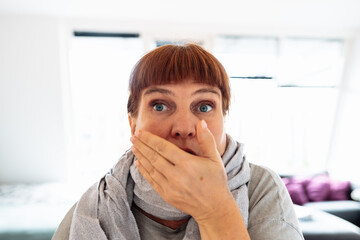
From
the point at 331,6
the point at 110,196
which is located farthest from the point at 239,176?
the point at 331,6

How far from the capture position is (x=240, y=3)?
240 cm

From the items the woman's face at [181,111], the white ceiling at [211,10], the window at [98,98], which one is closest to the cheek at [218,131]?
the woman's face at [181,111]

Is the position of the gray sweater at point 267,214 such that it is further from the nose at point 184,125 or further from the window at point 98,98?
the window at point 98,98

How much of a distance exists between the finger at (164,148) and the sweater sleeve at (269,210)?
332 millimetres

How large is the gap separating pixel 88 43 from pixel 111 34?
34 centimetres

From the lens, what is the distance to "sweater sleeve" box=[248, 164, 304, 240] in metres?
0.58

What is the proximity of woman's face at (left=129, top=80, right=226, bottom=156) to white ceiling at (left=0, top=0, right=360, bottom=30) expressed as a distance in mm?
2123

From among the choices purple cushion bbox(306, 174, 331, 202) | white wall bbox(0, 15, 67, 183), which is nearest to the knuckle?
white wall bbox(0, 15, 67, 183)

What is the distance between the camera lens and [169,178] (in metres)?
0.46

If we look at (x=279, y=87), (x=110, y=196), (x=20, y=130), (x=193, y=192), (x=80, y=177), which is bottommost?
(x=80, y=177)

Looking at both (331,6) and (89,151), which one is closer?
(331,6)

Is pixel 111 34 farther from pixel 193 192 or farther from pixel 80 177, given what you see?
pixel 193 192

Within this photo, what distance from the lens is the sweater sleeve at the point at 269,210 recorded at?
0.58m

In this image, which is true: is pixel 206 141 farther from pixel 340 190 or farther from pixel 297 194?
pixel 340 190
